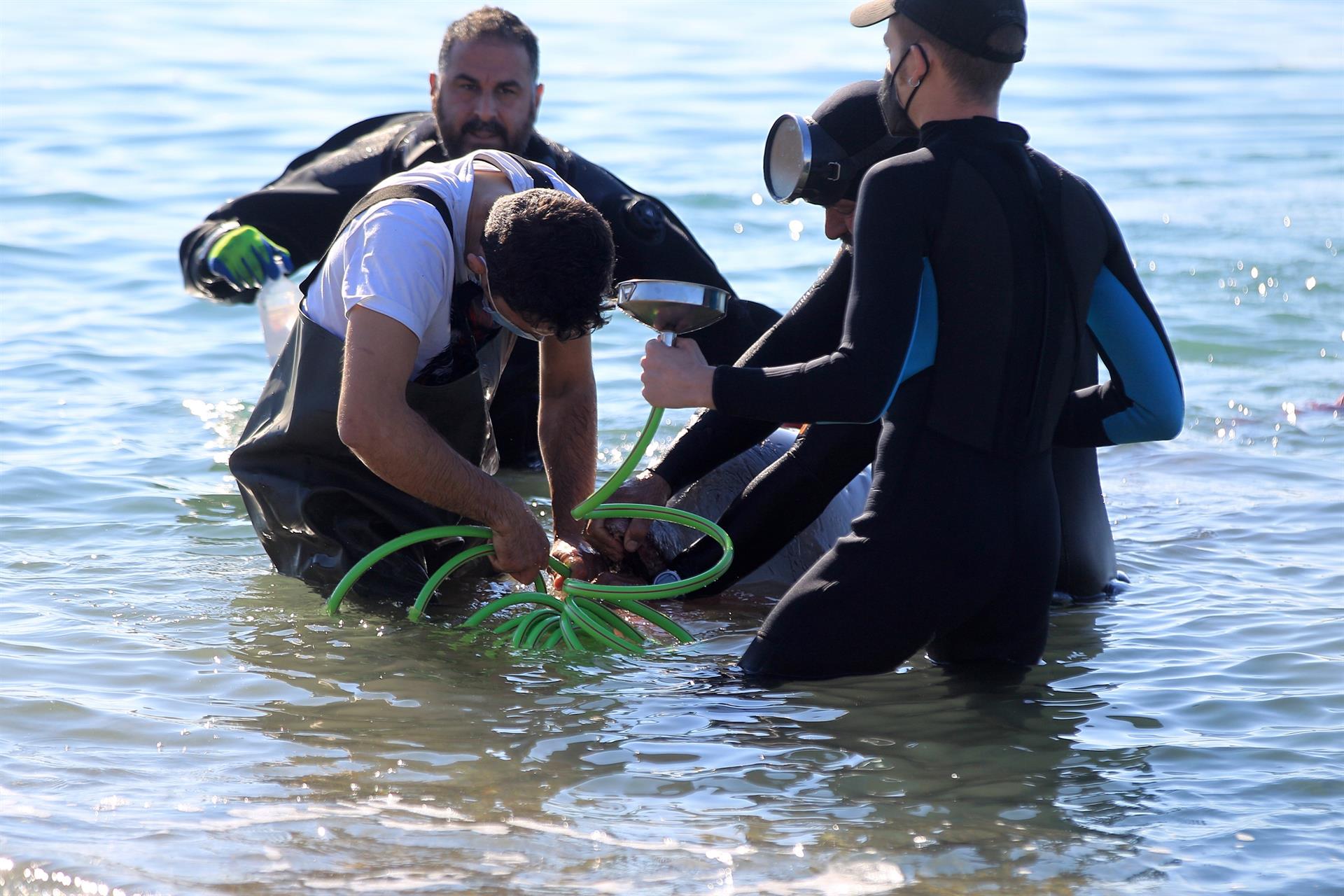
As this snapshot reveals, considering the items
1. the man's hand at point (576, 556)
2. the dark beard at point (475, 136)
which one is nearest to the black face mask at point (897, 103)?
the man's hand at point (576, 556)

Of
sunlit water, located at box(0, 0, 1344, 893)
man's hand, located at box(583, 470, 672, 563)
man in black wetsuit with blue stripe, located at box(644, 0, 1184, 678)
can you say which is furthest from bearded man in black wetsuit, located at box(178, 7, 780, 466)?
man in black wetsuit with blue stripe, located at box(644, 0, 1184, 678)

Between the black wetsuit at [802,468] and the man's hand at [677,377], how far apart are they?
92 cm

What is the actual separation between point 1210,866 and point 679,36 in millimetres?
19626

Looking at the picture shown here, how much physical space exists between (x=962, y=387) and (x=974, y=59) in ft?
2.16

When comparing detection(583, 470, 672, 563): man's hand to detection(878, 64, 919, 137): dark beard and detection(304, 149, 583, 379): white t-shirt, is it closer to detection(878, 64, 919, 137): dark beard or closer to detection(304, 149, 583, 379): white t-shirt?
detection(304, 149, 583, 379): white t-shirt

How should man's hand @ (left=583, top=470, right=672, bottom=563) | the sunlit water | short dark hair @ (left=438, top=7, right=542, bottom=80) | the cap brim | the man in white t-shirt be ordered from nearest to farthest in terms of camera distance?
1. the sunlit water
2. the cap brim
3. the man in white t-shirt
4. man's hand @ (left=583, top=470, right=672, bottom=563)
5. short dark hair @ (left=438, top=7, right=542, bottom=80)

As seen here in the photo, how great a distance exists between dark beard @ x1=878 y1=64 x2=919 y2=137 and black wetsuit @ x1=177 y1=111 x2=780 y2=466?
→ 79.8 inches

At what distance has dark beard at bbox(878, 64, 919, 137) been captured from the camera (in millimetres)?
3133

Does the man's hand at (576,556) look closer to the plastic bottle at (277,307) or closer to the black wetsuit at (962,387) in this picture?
the black wetsuit at (962,387)

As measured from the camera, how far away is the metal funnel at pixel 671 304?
10.9 feet

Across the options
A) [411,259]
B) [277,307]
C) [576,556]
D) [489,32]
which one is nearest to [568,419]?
[576,556]

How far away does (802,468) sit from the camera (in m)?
4.19

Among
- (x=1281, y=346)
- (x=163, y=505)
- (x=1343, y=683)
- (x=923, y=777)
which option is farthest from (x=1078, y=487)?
(x=1281, y=346)

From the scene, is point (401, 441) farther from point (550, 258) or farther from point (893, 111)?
point (893, 111)
